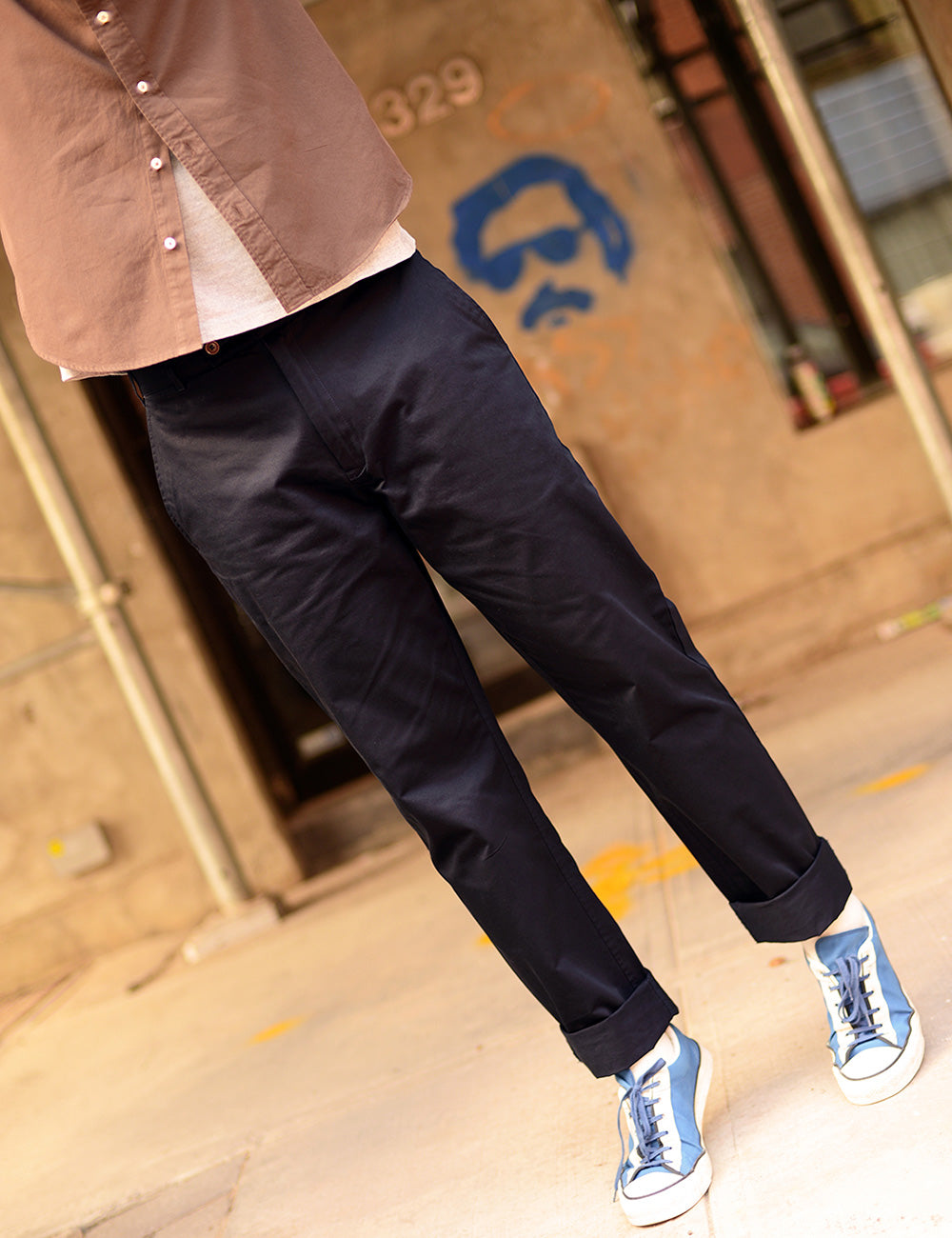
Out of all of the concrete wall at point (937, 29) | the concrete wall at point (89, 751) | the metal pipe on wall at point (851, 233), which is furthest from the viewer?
the concrete wall at point (89, 751)

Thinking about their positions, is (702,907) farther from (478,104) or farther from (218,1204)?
(478,104)

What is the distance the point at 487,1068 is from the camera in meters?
2.02

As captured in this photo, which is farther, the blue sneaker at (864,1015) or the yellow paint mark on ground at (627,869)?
the yellow paint mark on ground at (627,869)

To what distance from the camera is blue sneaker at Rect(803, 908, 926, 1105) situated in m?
1.42

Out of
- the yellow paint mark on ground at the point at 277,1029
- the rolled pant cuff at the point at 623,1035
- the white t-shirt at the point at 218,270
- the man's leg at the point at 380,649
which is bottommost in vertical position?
the yellow paint mark on ground at the point at 277,1029

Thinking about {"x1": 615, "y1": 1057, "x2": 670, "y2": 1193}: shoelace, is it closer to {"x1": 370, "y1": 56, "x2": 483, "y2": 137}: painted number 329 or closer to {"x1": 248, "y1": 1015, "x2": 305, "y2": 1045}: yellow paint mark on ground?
{"x1": 248, "y1": 1015, "x2": 305, "y2": 1045}: yellow paint mark on ground

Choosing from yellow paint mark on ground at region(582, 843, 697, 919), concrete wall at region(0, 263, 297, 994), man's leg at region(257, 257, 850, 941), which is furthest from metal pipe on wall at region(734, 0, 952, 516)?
concrete wall at region(0, 263, 297, 994)

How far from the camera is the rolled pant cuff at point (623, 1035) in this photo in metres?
1.41

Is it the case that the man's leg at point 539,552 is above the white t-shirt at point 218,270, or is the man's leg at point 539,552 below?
below

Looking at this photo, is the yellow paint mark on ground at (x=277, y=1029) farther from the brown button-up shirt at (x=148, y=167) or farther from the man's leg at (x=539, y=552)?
the brown button-up shirt at (x=148, y=167)

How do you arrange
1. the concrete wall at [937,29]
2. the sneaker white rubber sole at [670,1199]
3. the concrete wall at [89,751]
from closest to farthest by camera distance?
1. the sneaker white rubber sole at [670,1199]
2. the concrete wall at [937,29]
3. the concrete wall at [89,751]

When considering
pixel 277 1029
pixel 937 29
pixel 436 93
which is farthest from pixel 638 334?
pixel 277 1029

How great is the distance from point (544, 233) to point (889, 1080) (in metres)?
3.26

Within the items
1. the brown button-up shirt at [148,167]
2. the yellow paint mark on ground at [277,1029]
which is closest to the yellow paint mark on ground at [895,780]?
the yellow paint mark on ground at [277,1029]
